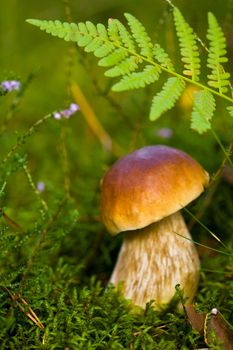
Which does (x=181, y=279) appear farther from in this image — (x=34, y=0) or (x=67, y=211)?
(x=34, y=0)

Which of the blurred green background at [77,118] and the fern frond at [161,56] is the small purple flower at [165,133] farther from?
the fern frond at [161,56]

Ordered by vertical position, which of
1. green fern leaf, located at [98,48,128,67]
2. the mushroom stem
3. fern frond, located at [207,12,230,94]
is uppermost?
green fern leaf, located at [98,48,128,67]

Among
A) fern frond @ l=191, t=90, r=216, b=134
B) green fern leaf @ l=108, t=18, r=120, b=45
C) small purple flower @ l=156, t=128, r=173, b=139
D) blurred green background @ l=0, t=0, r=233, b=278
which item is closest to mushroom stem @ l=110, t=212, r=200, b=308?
blurred green background @ l=0, t=0, r=233, b=278

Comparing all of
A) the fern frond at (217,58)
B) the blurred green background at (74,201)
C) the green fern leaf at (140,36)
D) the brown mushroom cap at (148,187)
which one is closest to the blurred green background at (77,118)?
the blurred green background at (74,201)

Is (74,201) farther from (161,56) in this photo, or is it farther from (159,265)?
(161,56)

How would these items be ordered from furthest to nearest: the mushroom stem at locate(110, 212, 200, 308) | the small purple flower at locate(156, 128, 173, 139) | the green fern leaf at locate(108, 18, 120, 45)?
1. the small purple flower at locate(156, 128, 173, 139)
2. the mushroom stem at locate(110, 212, 200, 308)
3. the green fern leaf at locate(108, 18, 120, 45)

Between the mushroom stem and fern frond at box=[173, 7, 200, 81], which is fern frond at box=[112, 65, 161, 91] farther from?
the mushroom stem
